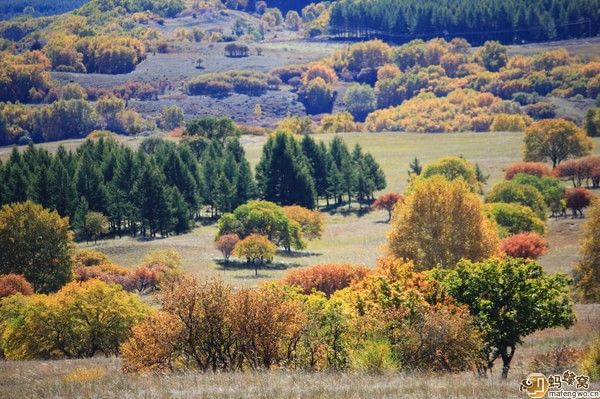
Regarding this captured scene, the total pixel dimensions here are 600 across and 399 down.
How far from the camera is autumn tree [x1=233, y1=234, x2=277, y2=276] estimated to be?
117750mm

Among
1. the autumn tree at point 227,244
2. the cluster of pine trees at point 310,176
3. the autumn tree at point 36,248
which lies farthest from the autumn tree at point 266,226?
the cluster of pine trees at point 310,176

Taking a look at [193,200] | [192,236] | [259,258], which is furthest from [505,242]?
[193,200]

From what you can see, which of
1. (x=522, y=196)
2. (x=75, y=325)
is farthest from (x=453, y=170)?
(x=75, y=325)

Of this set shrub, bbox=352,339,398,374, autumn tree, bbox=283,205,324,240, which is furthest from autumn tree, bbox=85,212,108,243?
shrub, bbox=352,339,398,374

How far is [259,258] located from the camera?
122 metres

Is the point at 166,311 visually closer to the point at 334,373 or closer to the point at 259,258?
the point at 334,373

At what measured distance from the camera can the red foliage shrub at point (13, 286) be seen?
290 feet

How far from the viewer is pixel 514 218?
112062 mm

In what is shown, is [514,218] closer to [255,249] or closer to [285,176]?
[255,249]

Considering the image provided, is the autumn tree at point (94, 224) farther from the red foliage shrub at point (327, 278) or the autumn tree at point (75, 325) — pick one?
the autumn tree at point (75, 325)

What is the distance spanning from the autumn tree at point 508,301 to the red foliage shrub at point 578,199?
266ft

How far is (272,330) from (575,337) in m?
20.2

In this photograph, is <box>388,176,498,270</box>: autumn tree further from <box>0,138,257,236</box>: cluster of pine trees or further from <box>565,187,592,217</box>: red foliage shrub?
<box>0,138,257,236</box>: cluster of pine trees

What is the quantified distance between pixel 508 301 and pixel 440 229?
125 feet
